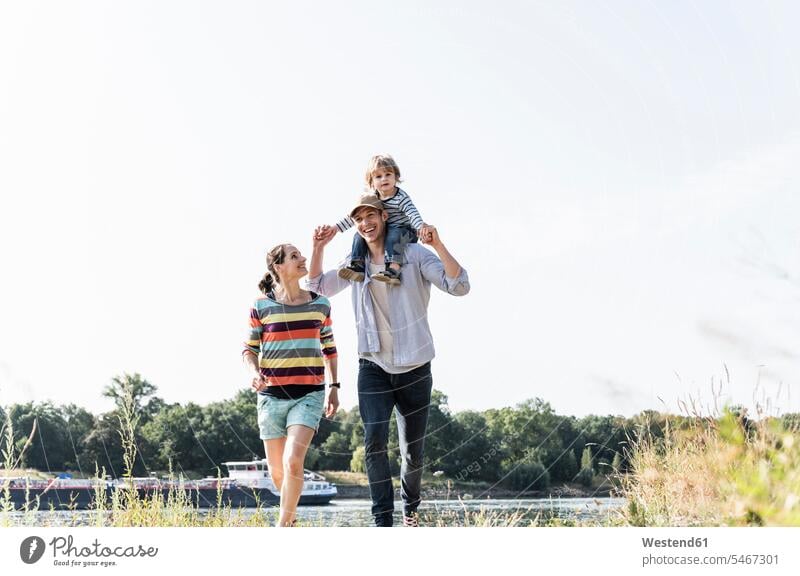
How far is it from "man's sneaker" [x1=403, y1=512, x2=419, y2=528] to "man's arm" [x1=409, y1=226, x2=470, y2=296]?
1220mm

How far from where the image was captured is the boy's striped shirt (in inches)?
195

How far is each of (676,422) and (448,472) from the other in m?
1.47

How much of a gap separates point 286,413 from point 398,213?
4.19 ft

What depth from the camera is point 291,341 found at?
4945 millimetres

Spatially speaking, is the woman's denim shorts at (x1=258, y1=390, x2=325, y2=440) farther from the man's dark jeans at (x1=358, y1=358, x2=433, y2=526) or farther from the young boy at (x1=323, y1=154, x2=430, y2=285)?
the young boy at (x1=323, y1=154, x2=430, y2=285)

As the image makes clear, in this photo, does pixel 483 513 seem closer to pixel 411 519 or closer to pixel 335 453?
pixel 411 519

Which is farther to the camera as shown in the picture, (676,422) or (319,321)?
(676,422)

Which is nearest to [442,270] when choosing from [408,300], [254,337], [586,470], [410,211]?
[408,300]

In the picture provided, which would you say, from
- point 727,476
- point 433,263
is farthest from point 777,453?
point 433,263

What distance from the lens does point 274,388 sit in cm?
488
